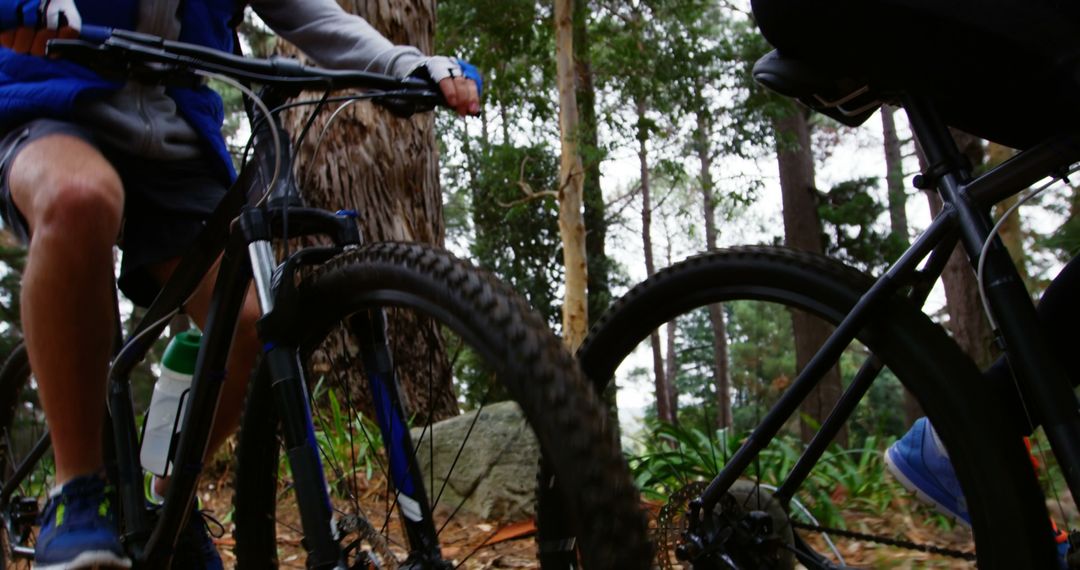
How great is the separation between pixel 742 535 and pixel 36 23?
4.86 feet

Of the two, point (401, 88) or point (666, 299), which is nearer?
point (401, 88)

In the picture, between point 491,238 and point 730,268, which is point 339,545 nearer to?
point 730,268

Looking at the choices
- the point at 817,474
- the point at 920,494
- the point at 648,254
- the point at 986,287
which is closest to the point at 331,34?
the point at 986,287

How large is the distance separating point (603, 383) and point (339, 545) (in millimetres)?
675

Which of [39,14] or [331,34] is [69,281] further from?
[331,34]

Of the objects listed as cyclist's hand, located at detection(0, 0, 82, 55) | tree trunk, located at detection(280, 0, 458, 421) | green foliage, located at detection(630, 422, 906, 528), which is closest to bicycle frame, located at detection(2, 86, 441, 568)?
cyclist's hand, located at detection(0, 0, 82, 55)

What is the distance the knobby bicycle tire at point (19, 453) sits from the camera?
2785 millimetres

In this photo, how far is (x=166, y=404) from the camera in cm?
212

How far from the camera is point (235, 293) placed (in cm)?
175

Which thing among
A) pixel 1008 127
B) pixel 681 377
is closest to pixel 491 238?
pixel 681 377

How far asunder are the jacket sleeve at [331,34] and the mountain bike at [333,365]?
0.17 m

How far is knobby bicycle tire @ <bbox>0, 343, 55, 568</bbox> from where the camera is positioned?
279cm

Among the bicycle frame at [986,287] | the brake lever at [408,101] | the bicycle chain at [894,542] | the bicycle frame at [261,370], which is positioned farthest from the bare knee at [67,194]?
the bicycle chain at [894,542]

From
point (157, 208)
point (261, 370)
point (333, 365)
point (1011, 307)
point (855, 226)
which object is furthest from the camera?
point (855, 226)
